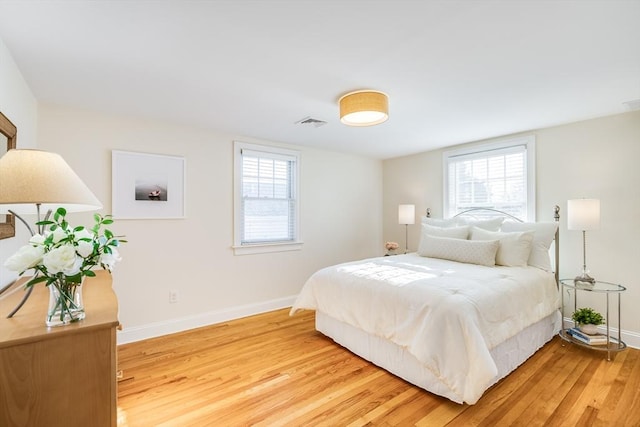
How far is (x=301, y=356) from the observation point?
8.88 ft

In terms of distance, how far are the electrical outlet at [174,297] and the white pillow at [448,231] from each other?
3.05 m

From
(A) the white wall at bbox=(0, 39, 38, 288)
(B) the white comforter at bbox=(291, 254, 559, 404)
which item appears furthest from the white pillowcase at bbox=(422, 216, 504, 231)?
(A) the white wall at bbox=(0, 39, 38, 288)

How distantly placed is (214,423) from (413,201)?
3.97 metres

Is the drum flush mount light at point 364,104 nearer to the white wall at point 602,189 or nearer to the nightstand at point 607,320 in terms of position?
the white wall at point 602,189

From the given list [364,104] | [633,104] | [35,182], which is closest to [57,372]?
[35,182]

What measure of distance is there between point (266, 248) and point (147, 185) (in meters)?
1.58

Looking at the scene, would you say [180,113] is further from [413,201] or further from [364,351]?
[413,201]

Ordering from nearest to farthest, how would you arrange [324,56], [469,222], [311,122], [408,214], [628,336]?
[324,56] < [628,336] < [311,122] < [469,222] < [408,214]

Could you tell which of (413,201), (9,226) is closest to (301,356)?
(9,226)

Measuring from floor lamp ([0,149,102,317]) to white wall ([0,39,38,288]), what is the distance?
2.68 ft

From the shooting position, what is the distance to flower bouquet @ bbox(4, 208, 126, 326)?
1058 mm

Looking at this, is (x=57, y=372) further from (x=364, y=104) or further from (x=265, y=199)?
(x=265, y=199)

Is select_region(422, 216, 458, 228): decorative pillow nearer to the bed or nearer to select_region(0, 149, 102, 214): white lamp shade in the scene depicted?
the bed

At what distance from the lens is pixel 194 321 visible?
132 inches
